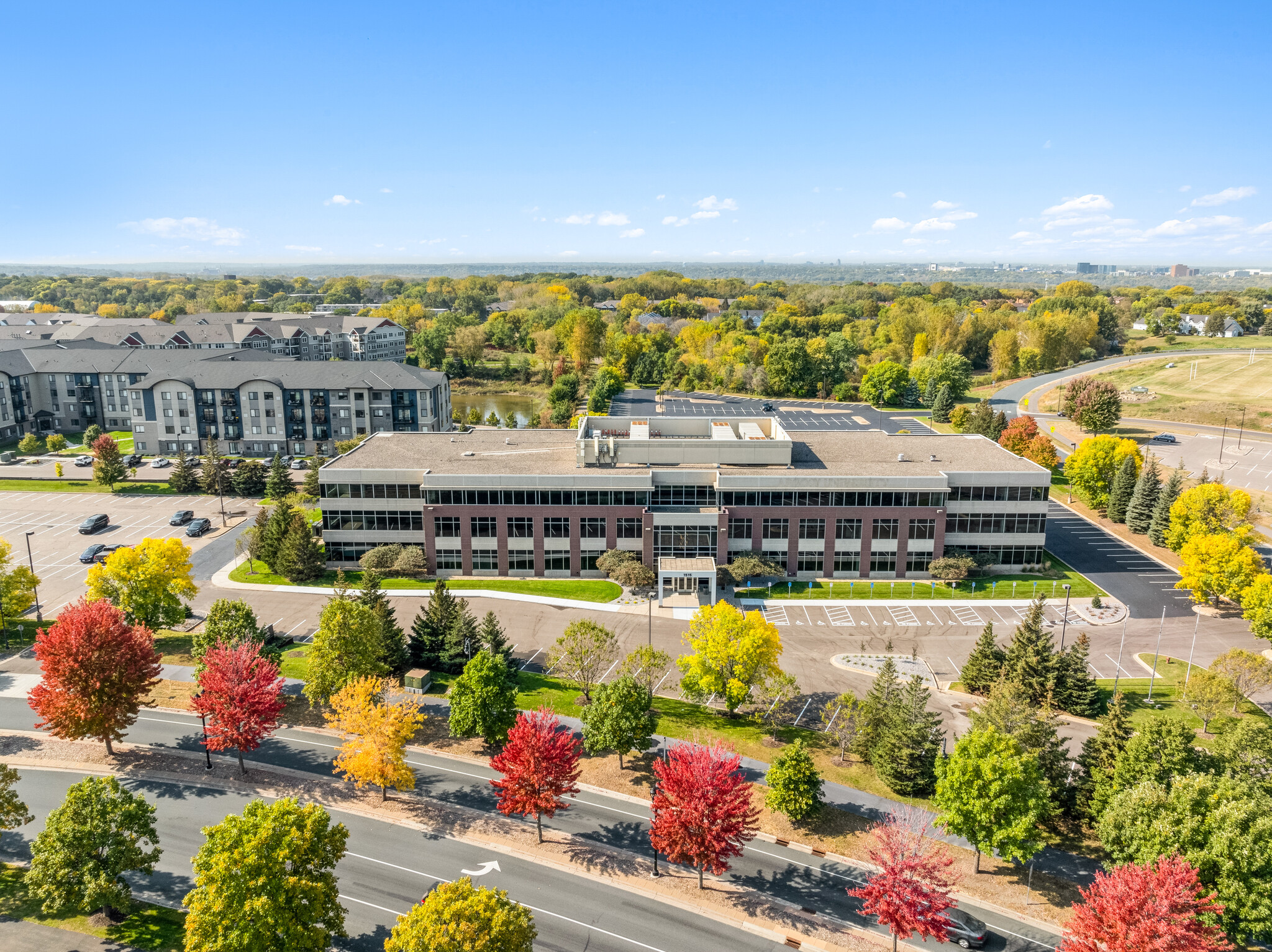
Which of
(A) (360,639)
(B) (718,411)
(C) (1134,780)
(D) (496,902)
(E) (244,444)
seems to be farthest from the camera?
(B) (718,411)

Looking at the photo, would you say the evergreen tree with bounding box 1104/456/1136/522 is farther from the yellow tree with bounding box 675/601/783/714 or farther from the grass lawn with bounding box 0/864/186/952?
the grass lawn with bounding box 0/864/186/952

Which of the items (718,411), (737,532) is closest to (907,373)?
(718,411)

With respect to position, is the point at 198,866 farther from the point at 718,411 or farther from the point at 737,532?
the point at 718,411

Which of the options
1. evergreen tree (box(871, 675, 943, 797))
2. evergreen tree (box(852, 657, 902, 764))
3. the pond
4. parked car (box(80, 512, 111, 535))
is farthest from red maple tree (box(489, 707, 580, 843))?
the pond

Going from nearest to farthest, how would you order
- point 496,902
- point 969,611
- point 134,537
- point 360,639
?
point 496,902 < point 360,639 < point 969,611 < point 134,537

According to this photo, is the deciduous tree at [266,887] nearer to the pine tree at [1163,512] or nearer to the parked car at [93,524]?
the parked car at [93,524]

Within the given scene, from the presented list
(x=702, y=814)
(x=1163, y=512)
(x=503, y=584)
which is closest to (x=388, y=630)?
(x=503, y=584)
